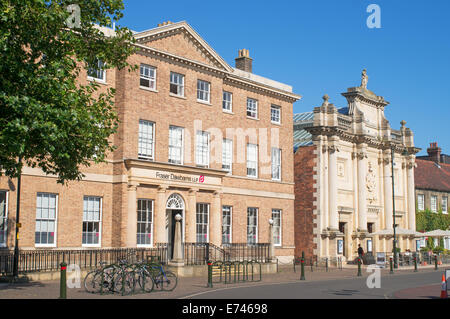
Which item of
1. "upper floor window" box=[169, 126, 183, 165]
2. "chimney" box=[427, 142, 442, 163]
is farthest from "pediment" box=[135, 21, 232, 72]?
"chimney" box=[427, 142, 442, 163]

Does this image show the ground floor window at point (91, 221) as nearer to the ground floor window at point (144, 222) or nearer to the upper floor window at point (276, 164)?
the ground floor window at point (144, 222)

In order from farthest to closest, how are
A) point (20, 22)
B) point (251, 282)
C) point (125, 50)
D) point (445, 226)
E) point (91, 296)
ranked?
point (445, 226), point (251, 282), point (125, 50), point (91, 296), point (20, 22)

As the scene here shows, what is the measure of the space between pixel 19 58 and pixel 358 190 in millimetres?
31258

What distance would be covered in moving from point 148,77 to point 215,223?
28.3 ft

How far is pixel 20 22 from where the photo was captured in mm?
17516

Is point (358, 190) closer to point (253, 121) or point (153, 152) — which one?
point (253, 121)

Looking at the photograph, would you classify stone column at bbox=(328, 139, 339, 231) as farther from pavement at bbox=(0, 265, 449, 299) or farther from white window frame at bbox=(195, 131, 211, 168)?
pavement at bbox=(0, 265, 449, 299)

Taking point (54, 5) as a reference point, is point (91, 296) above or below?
below

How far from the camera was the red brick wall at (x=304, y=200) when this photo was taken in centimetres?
4150

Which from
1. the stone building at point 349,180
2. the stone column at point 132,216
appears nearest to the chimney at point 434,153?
the stone building at point 349,180

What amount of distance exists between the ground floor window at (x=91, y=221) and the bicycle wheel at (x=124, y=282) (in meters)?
8.17

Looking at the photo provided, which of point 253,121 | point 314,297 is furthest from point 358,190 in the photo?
point 314,297

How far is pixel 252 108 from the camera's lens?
122 feet

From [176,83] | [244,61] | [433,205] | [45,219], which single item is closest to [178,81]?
[176,83]
